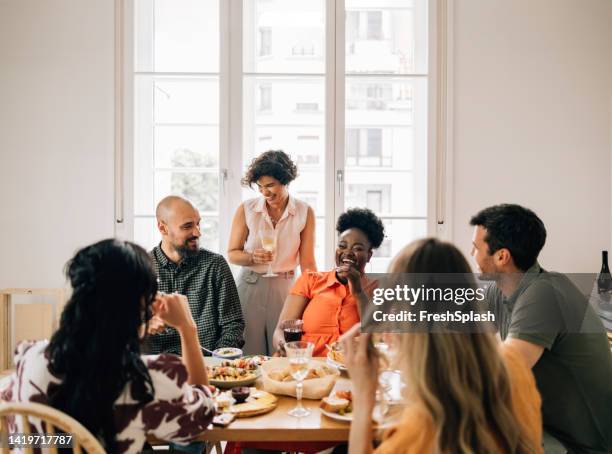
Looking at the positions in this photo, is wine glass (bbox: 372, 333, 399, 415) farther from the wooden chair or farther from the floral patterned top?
the wooden chair

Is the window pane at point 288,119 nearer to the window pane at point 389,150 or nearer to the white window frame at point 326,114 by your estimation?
the white window frame at point 326,114

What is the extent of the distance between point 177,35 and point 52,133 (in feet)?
3.30

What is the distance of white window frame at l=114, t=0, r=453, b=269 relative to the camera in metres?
3.35

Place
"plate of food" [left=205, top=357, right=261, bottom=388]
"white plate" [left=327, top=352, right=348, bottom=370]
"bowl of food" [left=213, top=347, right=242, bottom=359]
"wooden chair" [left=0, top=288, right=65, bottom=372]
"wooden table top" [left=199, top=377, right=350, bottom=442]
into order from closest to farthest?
"wooden table top" [left=199, top=377, right=350, bottom=442], "plate of food" [left=205, top=357, right=261, bottom=388], "white plate" [left=327, top=352, right=348, bottom=370], "bowl of food" [left=213, top=347, right=242, bottom=359], "wooden chair" [left=0, top=288, right=65, bottom=372]

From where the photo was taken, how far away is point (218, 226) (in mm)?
3412

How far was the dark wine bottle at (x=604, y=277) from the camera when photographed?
10.8 feet

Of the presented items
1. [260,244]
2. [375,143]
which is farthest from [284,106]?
[260,244]

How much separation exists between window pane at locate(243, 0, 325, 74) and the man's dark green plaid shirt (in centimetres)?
149

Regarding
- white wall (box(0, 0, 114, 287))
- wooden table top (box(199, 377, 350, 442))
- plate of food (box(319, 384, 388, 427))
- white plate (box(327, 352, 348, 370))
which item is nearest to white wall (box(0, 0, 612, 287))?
white wall (box(0, 0, 114, 287))

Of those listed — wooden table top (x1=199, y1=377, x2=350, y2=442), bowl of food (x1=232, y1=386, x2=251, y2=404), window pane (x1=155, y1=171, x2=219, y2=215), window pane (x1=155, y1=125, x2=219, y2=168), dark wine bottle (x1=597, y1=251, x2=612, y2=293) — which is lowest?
wooden table top (x1=199, y1=377, x2=350, y2=442)

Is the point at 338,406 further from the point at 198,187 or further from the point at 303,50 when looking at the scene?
the point at 303,50

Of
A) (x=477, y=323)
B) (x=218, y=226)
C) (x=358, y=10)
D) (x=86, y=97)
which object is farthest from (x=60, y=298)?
(x=477, y=323)

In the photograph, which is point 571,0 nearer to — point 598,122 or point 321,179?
point 598,122

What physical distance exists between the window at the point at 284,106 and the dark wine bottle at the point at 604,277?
112 centimetres
